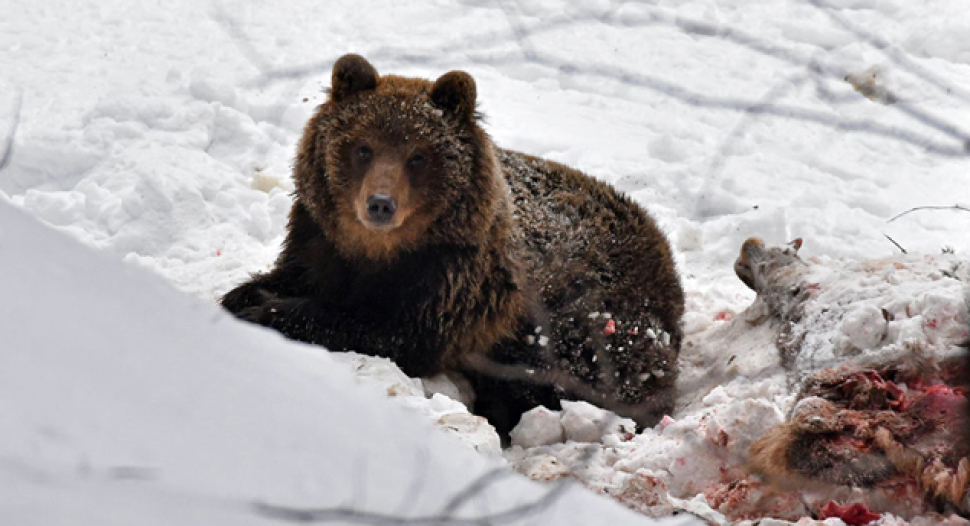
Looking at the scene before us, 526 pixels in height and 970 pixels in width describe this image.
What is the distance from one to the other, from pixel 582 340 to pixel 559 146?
10.3ft

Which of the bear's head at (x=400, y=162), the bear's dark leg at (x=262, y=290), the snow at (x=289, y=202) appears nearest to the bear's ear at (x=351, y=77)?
the bear's head at (x=400, y=162)

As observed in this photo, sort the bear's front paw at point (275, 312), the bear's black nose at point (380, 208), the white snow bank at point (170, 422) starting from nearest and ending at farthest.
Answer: the white snow bank at point (170, 422), the bear's black nose at point (380, 208), the bear's front paw at point (275, 312)

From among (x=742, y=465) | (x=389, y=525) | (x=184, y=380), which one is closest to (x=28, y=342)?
(x=184, y=380)

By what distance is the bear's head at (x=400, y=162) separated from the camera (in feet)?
17.3

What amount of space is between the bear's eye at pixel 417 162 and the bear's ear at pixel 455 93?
332 mm

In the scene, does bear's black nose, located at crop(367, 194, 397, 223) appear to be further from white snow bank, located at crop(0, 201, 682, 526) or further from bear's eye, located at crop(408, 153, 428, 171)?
white snow bank, located at crop(0, 201, 682, 526)

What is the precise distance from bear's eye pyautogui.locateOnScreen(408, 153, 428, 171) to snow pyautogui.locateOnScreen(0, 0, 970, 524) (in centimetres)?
64

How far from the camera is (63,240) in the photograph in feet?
6.82

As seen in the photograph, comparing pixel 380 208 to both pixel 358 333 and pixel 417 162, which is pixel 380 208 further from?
pixel 358 333

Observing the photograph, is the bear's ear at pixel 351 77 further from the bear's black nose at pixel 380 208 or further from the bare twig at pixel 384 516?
the bare twig at pixel 384 516

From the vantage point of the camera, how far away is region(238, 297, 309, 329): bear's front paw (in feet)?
17.7

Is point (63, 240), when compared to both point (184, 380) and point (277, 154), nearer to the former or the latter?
point (184, 380)

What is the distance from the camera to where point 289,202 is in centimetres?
754

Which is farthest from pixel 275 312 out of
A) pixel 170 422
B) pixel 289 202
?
pixel 170 422
